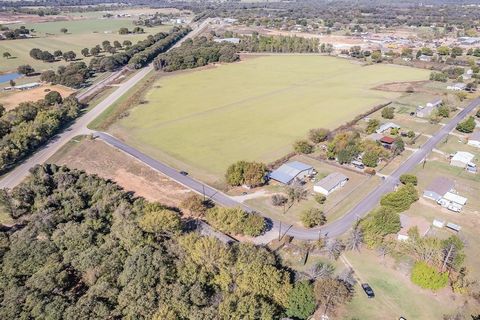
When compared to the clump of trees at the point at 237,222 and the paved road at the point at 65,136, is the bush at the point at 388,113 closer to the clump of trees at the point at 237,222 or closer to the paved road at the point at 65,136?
the clump of trees at the point at 237,222

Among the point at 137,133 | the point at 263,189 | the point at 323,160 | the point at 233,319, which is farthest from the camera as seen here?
the point at 137,133

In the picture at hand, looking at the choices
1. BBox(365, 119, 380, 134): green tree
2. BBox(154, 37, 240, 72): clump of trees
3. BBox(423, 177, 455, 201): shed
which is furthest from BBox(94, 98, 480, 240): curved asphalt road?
BBox(154, 37, 240, 72): clump of trees

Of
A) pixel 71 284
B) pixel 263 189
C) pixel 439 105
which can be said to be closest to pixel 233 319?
pixel 71 284

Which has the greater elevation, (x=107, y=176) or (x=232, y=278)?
(x=232, y=278)

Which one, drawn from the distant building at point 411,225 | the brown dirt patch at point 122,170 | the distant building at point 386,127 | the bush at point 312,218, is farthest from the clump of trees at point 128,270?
the distant building at point 386,127

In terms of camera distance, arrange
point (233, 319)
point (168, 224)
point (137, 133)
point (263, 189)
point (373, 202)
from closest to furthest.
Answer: point (233, 319) < point (168, 224) < point (373, 202) < point (263, 189) < point (137, 133)

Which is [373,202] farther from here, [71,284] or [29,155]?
[29,155]
